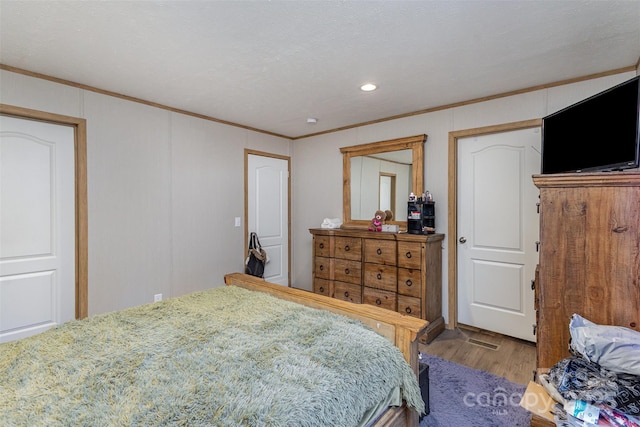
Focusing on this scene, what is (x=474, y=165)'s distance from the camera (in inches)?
121

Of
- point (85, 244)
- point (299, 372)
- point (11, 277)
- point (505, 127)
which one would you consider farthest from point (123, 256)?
point (505, 127)

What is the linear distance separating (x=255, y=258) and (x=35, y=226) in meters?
2.11

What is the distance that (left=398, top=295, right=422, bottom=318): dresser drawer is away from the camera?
292 centimetres

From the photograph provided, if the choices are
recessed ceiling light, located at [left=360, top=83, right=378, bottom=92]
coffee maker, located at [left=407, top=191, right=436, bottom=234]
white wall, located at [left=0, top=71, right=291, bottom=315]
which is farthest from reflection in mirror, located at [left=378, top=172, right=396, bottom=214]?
white wall, located at [left=0, top=71, right=291, bottom=315]

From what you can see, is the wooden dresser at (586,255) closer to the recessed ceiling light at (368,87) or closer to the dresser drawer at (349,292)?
the recessed ceiling light at (368,87)

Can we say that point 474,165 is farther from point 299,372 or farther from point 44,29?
point 44,29

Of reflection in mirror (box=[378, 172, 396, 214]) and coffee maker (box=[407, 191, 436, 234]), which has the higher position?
reflection in mirror (box=[378, 172, 396, 214])

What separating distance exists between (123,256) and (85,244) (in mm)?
332

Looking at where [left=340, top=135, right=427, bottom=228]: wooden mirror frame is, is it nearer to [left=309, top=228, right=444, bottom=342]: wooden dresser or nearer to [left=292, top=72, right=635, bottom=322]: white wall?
[left=292, top=72, right=635, bottom=322]: white wall

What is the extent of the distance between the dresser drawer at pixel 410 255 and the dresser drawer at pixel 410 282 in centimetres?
6

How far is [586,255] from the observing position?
1431 millimetres

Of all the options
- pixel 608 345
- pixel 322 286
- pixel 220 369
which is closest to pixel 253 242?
pixel 322 286

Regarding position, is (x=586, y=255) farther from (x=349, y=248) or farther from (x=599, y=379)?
(x=349, y=248)

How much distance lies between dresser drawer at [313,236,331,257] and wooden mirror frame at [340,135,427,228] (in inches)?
16.5
